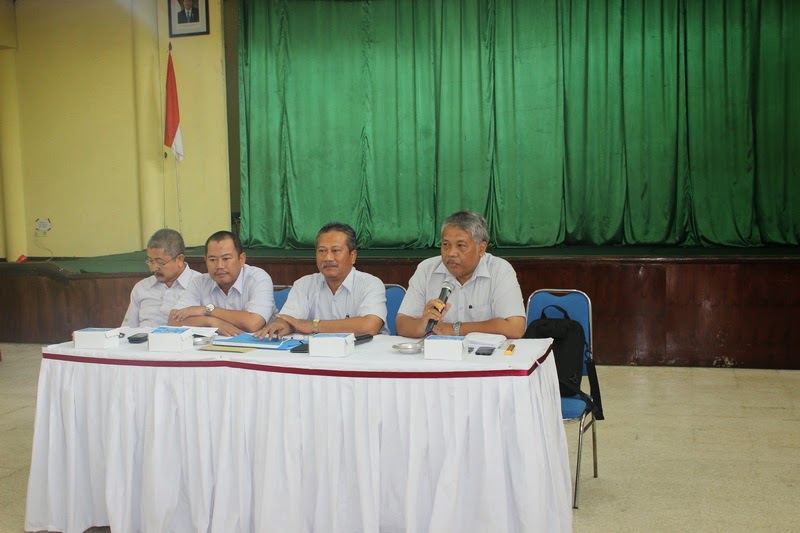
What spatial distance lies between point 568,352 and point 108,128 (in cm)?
670

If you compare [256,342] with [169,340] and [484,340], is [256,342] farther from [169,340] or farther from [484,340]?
[484,340]

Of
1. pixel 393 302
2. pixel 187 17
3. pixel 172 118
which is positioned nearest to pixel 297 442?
pixel 393 302

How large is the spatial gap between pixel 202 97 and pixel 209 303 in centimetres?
510

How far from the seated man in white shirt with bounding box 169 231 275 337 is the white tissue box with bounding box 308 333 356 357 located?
743 mm

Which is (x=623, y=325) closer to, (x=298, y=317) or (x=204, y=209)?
(x=298, y=317)

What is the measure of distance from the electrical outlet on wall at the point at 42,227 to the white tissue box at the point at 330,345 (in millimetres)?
7103

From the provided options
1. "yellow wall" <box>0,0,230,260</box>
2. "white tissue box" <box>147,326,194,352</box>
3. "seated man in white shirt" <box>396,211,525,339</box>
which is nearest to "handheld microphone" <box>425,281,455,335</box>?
"seated man in white shirt" <box>396,211,525,339</box>

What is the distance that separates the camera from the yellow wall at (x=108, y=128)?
27.3ft

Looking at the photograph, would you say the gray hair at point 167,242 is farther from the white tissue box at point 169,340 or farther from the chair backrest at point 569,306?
the chair backrest at point 569,306

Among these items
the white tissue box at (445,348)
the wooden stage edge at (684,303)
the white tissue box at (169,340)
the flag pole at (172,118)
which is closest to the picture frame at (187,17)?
the flag pole at (172,118)

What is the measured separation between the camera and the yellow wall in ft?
27.3

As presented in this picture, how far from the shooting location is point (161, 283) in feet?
12.8

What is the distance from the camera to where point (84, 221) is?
8742 millimetres

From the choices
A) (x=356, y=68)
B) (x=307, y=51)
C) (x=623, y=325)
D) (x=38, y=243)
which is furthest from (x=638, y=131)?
(x=38, y=243)
